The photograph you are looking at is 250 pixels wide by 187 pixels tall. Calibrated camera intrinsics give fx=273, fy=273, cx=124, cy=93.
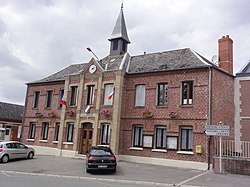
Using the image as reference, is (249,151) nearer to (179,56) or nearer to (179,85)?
(179,85)

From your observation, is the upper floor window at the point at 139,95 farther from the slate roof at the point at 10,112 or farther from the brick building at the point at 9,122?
the slate roof at the point at 10,112

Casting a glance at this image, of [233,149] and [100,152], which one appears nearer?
[100,152]

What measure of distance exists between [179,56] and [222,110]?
17.2 ft

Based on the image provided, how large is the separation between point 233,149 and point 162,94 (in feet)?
19.5

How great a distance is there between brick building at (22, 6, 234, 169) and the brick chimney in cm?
7

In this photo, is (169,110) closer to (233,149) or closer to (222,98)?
(222,98)

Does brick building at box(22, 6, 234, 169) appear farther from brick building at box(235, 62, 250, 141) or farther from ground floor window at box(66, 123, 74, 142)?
brick building at box(235, 62, 250, 141)

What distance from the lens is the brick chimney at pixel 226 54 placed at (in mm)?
20125

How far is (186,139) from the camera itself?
59.1 ft

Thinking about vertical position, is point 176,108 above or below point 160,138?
above

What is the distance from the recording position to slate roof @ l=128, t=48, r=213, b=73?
62.5 feet

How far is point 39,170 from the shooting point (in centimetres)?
1546

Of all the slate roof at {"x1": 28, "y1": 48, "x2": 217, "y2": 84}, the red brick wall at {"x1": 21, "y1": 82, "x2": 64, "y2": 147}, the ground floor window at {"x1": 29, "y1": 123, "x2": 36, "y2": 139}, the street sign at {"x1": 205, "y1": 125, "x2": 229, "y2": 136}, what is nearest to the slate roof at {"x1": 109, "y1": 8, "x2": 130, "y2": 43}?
the slate roof at {"x1": 28, "y1": 48, "x2": 217, "y2": 84}

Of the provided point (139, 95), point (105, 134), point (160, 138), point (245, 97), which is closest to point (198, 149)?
point (160, 138)
